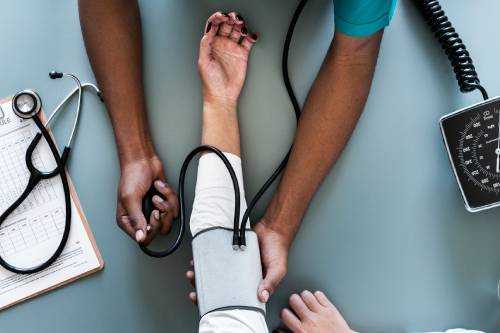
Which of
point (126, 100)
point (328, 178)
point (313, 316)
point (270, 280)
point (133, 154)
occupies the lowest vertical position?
point (313, 316)

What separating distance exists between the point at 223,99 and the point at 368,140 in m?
0.33

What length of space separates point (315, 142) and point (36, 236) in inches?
25.4

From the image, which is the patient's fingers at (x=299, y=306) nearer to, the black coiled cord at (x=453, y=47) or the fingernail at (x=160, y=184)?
the fingernail at (x=160, y=184)

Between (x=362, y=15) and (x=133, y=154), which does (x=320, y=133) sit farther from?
(x=133, y=154)

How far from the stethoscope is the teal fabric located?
0.55 metres

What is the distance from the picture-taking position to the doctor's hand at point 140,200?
0.95 m

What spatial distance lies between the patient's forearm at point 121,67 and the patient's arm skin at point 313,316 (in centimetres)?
46

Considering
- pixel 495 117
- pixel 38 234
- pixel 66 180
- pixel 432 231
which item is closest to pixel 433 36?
pixel 495 117

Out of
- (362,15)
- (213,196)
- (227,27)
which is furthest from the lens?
(227,27)

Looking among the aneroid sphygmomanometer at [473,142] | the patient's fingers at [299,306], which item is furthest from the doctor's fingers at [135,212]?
the aneroid sphygmomanometer at [473,142]

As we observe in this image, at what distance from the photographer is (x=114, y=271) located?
3.36 feet

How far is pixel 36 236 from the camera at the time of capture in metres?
1.02

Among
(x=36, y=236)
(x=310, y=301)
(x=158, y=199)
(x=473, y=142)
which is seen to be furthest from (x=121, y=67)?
(x=473, y=142)

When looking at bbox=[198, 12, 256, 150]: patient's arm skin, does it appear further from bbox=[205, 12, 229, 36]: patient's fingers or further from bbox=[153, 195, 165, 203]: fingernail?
bbox=[153, 195, 165, 203]: fingernail
